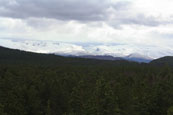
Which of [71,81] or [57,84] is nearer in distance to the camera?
[57,84]

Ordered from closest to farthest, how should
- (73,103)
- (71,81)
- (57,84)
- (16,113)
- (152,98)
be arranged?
(16,113), (152,98), (73,103), (57,84), (71,81)

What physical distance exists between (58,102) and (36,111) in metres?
13.0

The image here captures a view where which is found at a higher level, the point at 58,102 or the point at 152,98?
the point at 152,98

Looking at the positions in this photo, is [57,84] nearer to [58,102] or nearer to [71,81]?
[58,102]

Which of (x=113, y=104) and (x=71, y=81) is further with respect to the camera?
(x=71, y=81)

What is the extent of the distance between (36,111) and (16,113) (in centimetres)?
740

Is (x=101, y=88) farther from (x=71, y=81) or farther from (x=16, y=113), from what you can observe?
(x=71, y=81)

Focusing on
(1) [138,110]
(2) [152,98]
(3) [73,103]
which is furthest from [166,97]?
(3) [73,103]

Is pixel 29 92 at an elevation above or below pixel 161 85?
below

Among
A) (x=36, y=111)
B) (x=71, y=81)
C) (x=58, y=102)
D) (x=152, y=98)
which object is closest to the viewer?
(x=152, y=98)

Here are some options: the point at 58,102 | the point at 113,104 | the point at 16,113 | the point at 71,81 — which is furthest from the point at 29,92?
the point at 71,81

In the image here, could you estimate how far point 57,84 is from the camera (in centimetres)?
6256

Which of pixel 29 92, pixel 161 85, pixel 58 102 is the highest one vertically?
pixel 161 85

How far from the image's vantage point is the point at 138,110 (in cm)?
3991
